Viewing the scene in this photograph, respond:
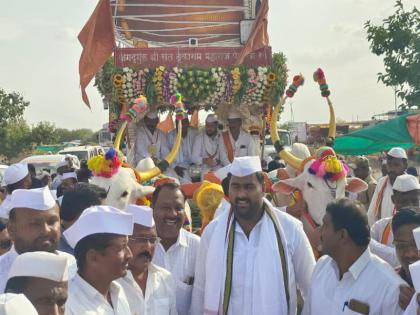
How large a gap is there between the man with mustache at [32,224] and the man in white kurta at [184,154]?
160 inches

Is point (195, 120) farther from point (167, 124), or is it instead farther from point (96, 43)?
point (96, 43)

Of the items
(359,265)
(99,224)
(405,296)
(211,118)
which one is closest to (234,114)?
(211,118)

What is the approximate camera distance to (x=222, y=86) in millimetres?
8227

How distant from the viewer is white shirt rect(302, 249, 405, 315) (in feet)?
11.5

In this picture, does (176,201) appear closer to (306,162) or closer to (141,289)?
(141,289)

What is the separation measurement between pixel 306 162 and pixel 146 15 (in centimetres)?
512

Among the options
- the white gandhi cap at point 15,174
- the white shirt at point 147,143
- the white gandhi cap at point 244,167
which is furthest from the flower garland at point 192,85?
the white gandhi cap at point 244,167

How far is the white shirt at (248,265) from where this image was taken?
3998 millimetres

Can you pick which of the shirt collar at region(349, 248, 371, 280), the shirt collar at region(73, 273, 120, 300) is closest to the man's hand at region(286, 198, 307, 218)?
the shirt collar at region(349, 248, 371, 280)

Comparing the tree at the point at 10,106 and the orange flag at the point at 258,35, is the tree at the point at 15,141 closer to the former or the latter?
the tree at the point at 10,106

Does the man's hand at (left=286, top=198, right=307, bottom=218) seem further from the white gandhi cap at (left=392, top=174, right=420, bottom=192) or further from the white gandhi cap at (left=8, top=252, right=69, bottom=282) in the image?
the white gandhi cap at (left=8, top=252, right=69, bottom=282)

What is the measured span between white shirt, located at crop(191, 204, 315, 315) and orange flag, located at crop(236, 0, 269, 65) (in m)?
4.66

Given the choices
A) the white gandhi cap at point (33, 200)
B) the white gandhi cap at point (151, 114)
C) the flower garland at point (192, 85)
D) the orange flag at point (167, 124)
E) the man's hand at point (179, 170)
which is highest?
the flower garland at point (192, 85)

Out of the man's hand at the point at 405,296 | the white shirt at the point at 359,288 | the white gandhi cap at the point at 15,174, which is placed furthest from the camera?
the white gandhi cap at the point at 15,174
